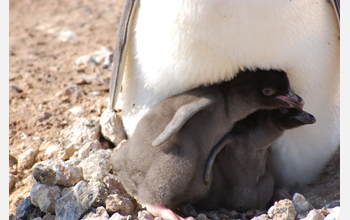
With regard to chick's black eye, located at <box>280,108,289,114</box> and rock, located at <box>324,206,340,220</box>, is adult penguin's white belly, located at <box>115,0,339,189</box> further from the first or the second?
rock, located at <box>324,206,340,220</box>

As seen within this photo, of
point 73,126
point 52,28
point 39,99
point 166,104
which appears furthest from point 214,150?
point 52,28

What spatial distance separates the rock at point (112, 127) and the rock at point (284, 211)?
3.52ft

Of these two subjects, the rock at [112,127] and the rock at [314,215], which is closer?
the rock at [314,215]

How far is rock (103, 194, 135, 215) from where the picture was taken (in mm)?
2109

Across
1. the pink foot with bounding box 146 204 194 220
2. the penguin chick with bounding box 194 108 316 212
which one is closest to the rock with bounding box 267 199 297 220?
the penguin chick with bounding box 194 108 316 212

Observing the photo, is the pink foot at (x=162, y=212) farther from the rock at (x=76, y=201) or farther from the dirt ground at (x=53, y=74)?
the dirt ground at (x=53, y=74)

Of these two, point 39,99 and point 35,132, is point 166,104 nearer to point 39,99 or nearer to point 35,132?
point 35,132

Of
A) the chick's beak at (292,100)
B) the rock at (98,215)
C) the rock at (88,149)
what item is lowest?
the rock at (98,215)

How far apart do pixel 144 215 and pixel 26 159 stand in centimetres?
95

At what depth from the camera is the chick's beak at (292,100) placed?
89.0 inches

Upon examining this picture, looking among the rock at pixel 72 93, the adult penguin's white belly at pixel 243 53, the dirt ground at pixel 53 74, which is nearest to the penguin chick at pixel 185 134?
the adult penguin's white belly at pixel 243 53

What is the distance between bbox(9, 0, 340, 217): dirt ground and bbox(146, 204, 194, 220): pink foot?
0.75m

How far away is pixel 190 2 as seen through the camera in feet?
6.82

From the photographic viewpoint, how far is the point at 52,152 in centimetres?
269
